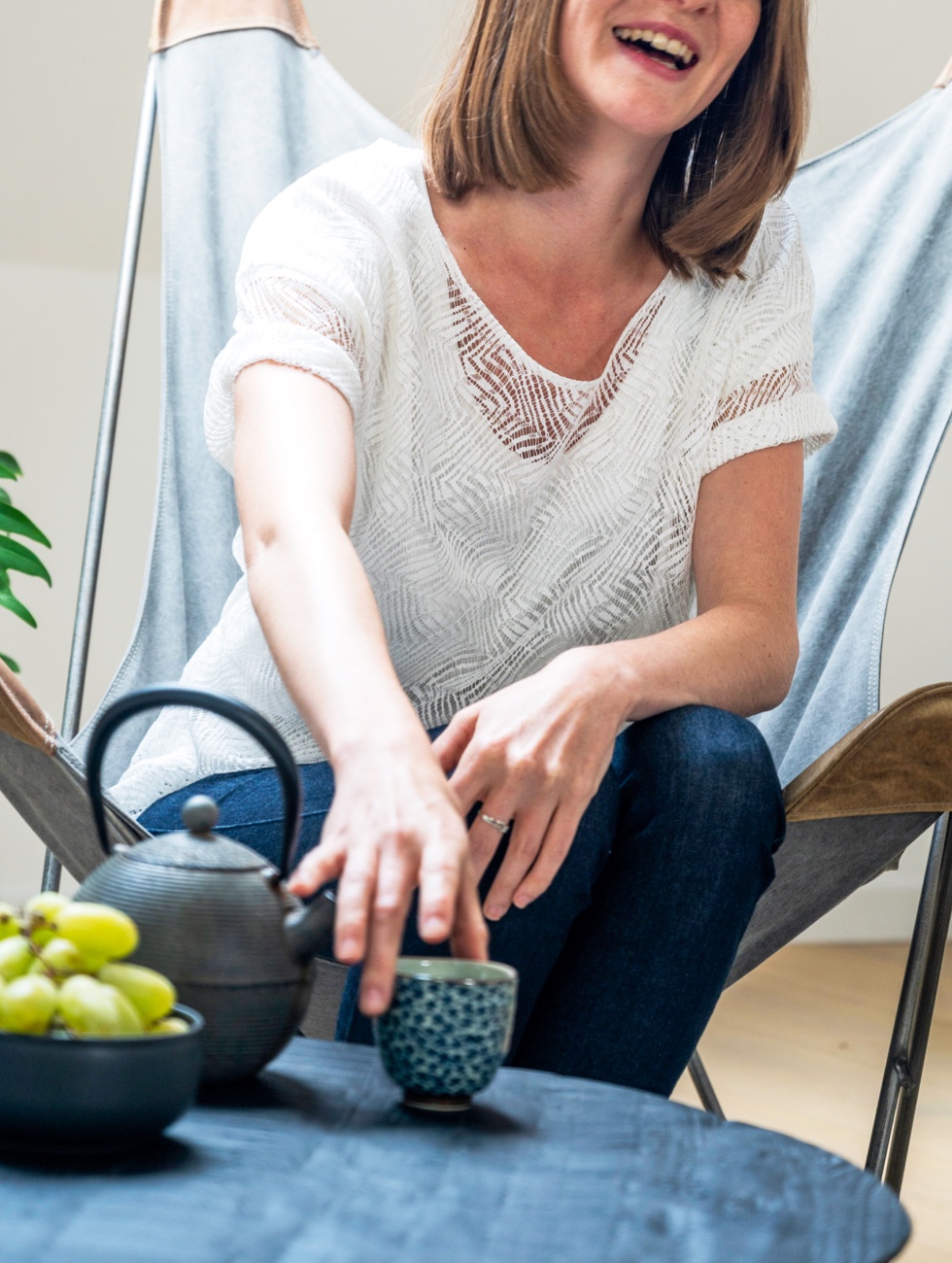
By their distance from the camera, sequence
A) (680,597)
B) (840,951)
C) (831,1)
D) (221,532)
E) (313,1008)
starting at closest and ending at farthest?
(313,1008)
(680,597)
(221,532)
(831,1)
(840,951)

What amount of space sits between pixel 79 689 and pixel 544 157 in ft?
2.25

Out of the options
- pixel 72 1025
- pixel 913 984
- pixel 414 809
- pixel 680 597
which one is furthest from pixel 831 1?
pixel 72 1025

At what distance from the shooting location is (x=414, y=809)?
0.61 metres

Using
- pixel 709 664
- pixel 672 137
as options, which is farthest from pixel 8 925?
pixel 672 137

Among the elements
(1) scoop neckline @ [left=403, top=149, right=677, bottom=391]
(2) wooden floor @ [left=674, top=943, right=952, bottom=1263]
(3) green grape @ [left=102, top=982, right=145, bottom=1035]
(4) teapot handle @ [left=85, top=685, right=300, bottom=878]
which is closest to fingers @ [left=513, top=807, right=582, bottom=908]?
(4) teapot handle @ [left=85, top=685, right=300, bottom=878]

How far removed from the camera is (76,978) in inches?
18.7

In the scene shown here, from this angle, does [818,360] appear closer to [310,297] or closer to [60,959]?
[310,297]

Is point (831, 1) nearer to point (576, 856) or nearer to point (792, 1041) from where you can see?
point (792, 1041)

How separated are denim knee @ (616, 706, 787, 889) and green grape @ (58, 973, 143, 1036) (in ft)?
1.47

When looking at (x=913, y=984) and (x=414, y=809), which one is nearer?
(x=414, y=809)

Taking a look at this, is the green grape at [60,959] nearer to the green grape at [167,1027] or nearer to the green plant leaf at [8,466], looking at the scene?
the green grape at [167,1027]

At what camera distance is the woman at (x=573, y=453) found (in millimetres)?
852

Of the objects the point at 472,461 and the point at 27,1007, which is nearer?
the point at 27,1007

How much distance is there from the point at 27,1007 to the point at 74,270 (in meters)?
2.26
